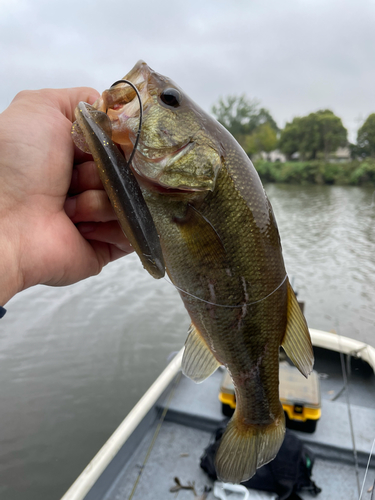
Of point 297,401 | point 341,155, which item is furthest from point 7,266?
point 341,155

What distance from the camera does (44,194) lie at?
148cm

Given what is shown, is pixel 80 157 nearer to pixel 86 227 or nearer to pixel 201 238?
pixel 86 227

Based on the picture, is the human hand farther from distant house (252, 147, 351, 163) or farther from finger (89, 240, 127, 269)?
distant house (252, 147, 351, 163)

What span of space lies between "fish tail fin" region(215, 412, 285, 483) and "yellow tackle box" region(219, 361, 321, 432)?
1903mm

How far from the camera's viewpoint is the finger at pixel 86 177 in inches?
60.8

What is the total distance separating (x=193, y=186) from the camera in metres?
1.30

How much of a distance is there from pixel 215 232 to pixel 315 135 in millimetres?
60726

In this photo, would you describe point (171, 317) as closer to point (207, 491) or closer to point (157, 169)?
point (207, 491)

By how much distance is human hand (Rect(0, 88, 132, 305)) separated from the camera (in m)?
1.39

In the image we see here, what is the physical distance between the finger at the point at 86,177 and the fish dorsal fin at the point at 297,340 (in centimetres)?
103

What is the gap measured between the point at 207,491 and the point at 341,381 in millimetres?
2708

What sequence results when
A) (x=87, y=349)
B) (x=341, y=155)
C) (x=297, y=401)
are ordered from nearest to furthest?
A: (x=297, y=401) < (x=87, y=349) < (x=341, y=155)

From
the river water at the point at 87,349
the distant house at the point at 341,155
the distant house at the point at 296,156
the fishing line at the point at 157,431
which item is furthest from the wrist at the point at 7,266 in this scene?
the distant house at the point at 341,155

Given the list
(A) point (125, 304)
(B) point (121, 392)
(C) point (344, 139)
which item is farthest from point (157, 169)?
(C) point (344, 139)
